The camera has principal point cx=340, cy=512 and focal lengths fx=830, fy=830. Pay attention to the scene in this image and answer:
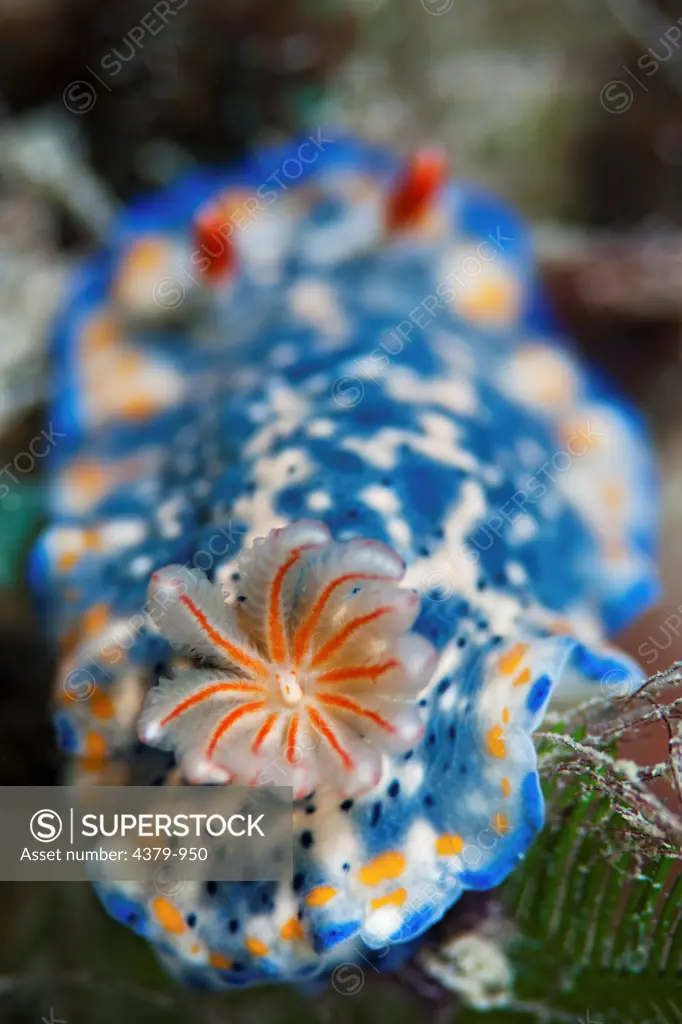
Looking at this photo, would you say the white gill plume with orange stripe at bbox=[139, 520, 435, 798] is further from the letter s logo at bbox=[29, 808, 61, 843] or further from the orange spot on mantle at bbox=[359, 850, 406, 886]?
the letter s logo at bbox=[29, 808, 61, 843]

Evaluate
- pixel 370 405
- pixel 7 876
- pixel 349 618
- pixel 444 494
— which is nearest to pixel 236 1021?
pixel 7 876

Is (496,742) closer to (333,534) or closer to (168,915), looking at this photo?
(333,534)

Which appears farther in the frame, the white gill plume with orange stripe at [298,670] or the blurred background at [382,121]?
the blurred background at [382,121]

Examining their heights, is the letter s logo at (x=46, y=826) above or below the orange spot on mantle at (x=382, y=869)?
below

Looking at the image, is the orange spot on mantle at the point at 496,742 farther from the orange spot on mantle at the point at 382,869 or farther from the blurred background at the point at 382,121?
the blurred background at the point at 382,121

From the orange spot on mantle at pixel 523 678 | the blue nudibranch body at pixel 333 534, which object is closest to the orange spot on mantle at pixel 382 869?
the blue nudibranch body at pixel 333 534

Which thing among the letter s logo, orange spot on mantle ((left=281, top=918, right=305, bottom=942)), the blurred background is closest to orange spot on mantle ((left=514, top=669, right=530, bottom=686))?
orange spot on mantle ((left=281, top=918, right=305, bottom=942))

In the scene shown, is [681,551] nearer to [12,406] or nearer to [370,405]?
[370,405]
